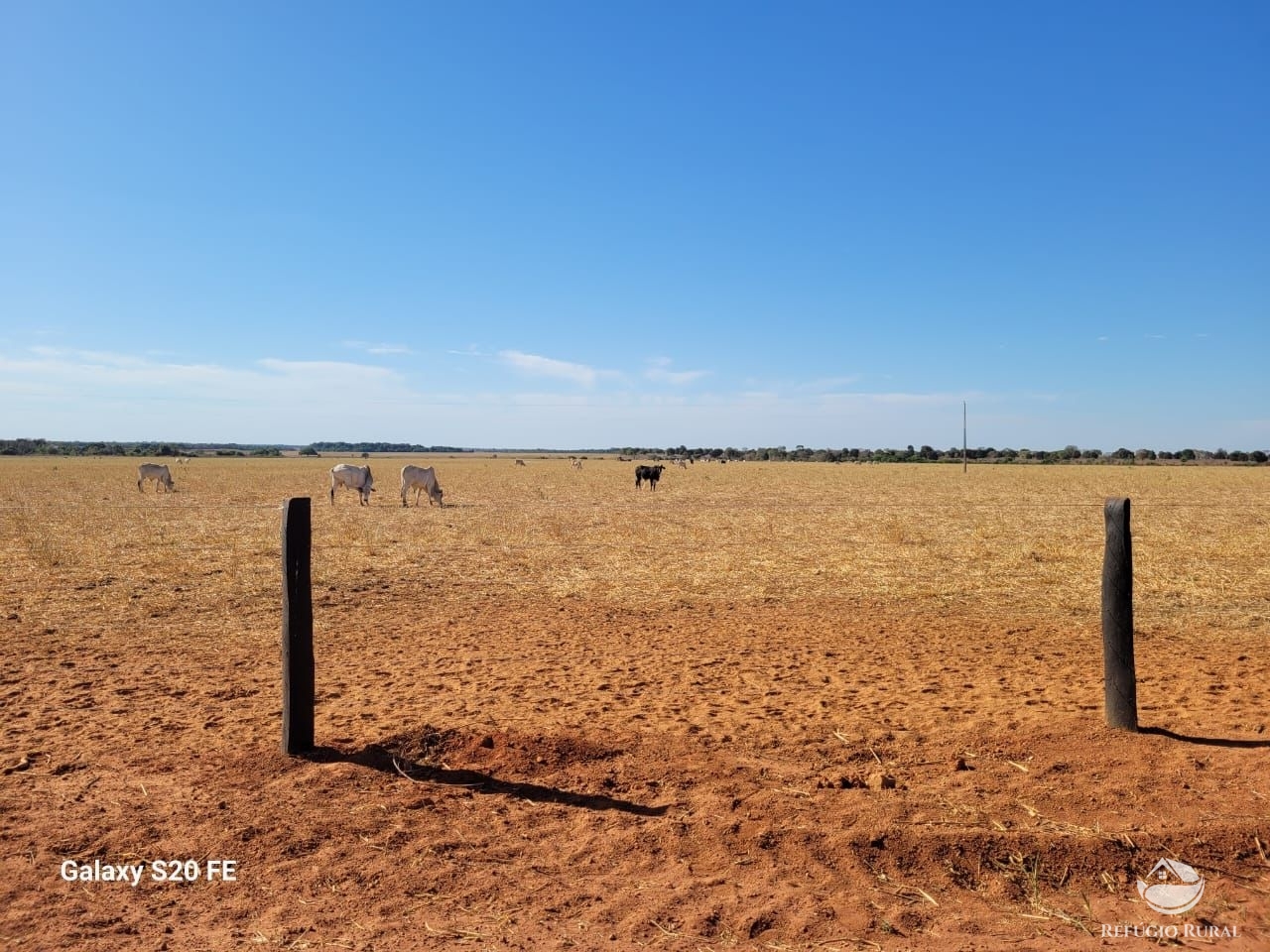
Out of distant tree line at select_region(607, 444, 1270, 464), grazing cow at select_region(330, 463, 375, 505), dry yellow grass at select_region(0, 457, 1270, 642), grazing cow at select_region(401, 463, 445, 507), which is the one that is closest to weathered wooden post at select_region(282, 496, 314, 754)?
dry yellow grass at select_region(0, 457, 1270, 642)

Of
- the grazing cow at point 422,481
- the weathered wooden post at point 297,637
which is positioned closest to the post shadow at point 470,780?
the weathered wooden post at point 297,637

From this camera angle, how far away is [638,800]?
197 inches

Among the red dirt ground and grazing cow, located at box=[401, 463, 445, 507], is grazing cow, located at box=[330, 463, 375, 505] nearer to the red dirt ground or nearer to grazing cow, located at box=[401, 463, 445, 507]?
grazing cow, located at box=[401, 463, 445, 507]

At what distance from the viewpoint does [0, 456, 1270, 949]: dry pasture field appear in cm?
385

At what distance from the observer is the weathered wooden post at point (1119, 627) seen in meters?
5.89

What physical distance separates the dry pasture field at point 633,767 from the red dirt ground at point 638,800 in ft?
0.08

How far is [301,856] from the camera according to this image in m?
4.37

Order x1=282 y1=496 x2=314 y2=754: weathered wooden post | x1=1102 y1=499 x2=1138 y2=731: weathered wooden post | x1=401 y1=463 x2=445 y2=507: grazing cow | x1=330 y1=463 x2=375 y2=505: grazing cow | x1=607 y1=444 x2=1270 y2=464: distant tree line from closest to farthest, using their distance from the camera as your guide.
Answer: x1=282 y1=496 x2=314 y2=754: weathered wooden post < x1=1102 y1=499 x2=1138 y2=731: weathered wooden post < x1=401 y1=463 x2=445 y2=507: grazing cow < x1=330 y1=463 x2=375 y2=505: grazing cow < x1=607 y1=444 x2=1270 y2=464: distant tree line

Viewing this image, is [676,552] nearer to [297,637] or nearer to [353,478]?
[297,637]

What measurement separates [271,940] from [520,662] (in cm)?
490

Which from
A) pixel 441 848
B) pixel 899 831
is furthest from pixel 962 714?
pixel 441 848

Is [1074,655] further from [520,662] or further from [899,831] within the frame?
[520,662]

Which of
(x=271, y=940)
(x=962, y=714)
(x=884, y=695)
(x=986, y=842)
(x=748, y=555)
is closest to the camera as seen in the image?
(x=271, y=940)

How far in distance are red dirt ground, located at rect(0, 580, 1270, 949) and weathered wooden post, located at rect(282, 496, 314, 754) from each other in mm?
207
